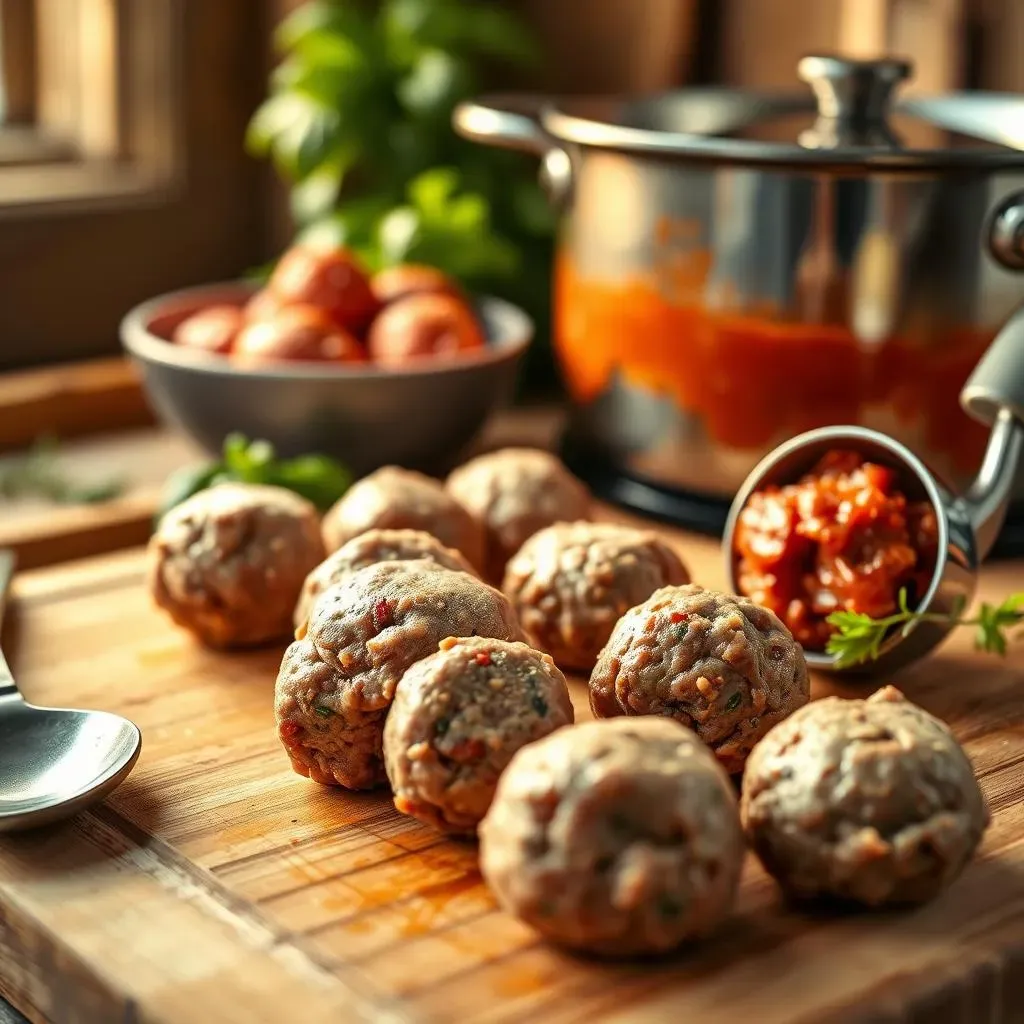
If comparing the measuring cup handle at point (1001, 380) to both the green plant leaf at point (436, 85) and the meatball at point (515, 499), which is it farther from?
the green plant leaf at point (436, 85)

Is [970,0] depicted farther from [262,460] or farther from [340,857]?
[340,857]

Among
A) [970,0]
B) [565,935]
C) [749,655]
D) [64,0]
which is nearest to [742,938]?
[565,935]

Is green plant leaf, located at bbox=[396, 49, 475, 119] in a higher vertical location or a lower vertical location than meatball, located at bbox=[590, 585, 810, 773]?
higher

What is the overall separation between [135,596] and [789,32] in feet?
4.76

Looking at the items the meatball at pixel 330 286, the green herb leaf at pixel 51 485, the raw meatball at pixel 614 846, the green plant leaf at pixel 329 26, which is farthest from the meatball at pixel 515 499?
the green plant leaf at pixel 329 26

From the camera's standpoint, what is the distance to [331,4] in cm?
276

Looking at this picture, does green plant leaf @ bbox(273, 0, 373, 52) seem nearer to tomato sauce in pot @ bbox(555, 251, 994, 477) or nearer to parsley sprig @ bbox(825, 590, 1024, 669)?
tomato sauce in pot @ bbox(555, 251, 994, 477)

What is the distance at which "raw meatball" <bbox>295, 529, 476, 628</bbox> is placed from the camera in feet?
5.04

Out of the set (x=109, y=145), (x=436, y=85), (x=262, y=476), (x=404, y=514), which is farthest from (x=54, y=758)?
(x=109, y=145)

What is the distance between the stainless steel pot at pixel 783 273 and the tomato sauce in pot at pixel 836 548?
203 mm

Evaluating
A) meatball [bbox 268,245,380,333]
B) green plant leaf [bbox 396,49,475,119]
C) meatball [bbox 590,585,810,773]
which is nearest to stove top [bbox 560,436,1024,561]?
meatball [bbox 268,245,380,333]

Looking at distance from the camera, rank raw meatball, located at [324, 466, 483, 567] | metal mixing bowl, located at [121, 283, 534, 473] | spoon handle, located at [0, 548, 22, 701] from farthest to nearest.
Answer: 1. metal mixing bowl, located at [121, 283, 534, 473]
2. raw meatball, located at [324, 466, 483, 567]
3. spoon handle, located at [0, 548, 22, 701]

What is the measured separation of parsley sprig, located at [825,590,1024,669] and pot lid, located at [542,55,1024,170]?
52 cm

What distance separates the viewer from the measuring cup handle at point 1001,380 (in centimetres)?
166
